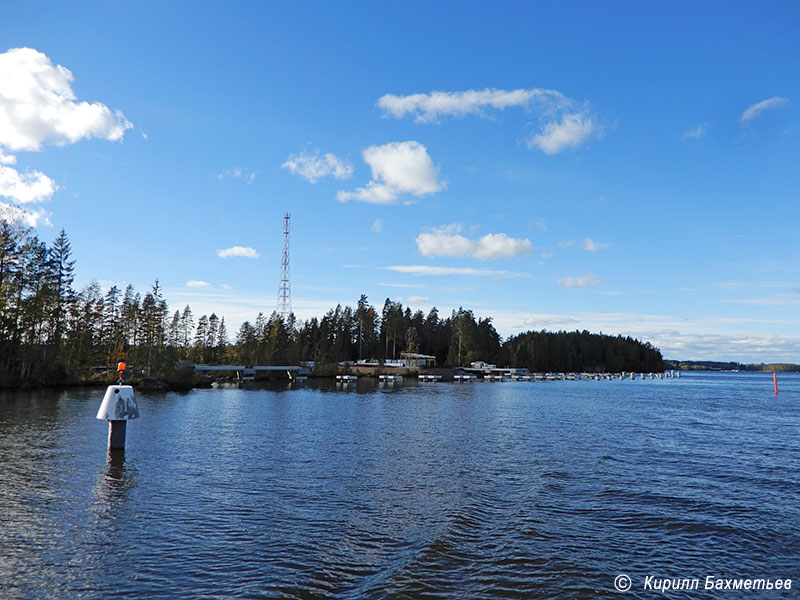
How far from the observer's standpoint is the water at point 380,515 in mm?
11047

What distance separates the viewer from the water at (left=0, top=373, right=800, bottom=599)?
36.2ft

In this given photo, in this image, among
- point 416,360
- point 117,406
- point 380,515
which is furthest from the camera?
point 416,360

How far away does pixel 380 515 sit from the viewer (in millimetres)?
15852

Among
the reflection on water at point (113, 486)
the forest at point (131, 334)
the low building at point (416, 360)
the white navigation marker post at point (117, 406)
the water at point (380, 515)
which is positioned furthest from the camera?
the low building at point (416, 360)

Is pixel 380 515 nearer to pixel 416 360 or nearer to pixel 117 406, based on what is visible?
pixel 117 406

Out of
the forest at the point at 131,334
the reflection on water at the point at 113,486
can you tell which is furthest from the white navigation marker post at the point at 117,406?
the forest at the point at 131,334

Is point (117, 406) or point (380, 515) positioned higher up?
point (117, 406)

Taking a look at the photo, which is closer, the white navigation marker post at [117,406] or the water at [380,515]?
the water at [380,515]

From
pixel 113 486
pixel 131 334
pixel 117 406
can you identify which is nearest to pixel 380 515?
pixel 113 486

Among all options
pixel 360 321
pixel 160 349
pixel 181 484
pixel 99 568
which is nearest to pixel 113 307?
pixel 160 349

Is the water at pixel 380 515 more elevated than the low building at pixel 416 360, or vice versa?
the low building at pixel 416 360

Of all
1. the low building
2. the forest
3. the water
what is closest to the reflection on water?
the water

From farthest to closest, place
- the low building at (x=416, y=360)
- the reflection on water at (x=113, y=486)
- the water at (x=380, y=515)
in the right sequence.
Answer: the low building at (x=416, y=360) → the reflection on water at (x=113, y=486) → the water at (x=380, y=515)

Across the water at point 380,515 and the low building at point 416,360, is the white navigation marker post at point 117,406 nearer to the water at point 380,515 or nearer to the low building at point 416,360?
the water at point 380,515
